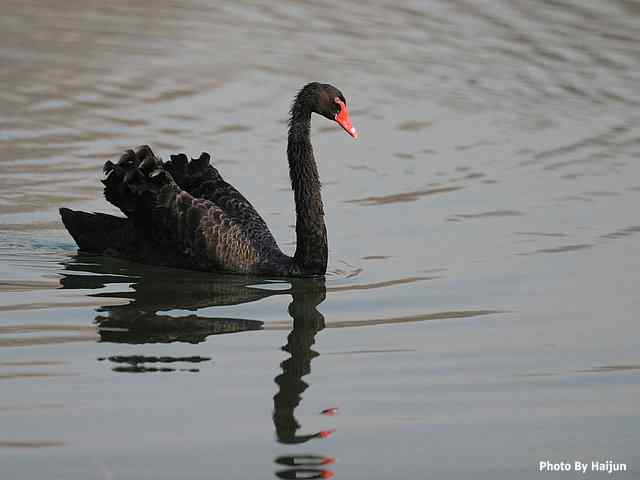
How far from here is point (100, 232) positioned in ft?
31.2

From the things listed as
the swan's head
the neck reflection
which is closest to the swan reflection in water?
the neck reflection

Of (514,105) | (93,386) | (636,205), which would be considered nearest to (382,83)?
(514,105)

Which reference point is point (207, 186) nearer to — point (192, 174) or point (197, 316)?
point (192, 174)

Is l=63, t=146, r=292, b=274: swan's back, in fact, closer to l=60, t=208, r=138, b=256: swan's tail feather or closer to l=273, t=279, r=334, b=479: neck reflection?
l=60, t=208, r=138, b=256: swan's tail feather

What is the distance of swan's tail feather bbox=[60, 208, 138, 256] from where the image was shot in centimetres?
936

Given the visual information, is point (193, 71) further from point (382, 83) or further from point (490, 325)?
point (490, 325)

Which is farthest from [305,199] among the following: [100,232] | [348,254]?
[100,232]

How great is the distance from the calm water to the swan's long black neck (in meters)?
0.20

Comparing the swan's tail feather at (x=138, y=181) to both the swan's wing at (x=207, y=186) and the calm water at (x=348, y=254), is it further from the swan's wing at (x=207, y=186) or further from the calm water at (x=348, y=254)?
the calm water at (x=348, y=254)

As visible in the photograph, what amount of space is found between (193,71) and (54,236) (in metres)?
5.09

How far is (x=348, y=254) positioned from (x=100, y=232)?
1.69 metres

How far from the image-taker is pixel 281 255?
355 inches

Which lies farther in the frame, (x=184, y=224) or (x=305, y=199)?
(x=305, y=199)

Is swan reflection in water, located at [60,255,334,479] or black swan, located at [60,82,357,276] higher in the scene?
black swan, located at [60,82,357,276]
